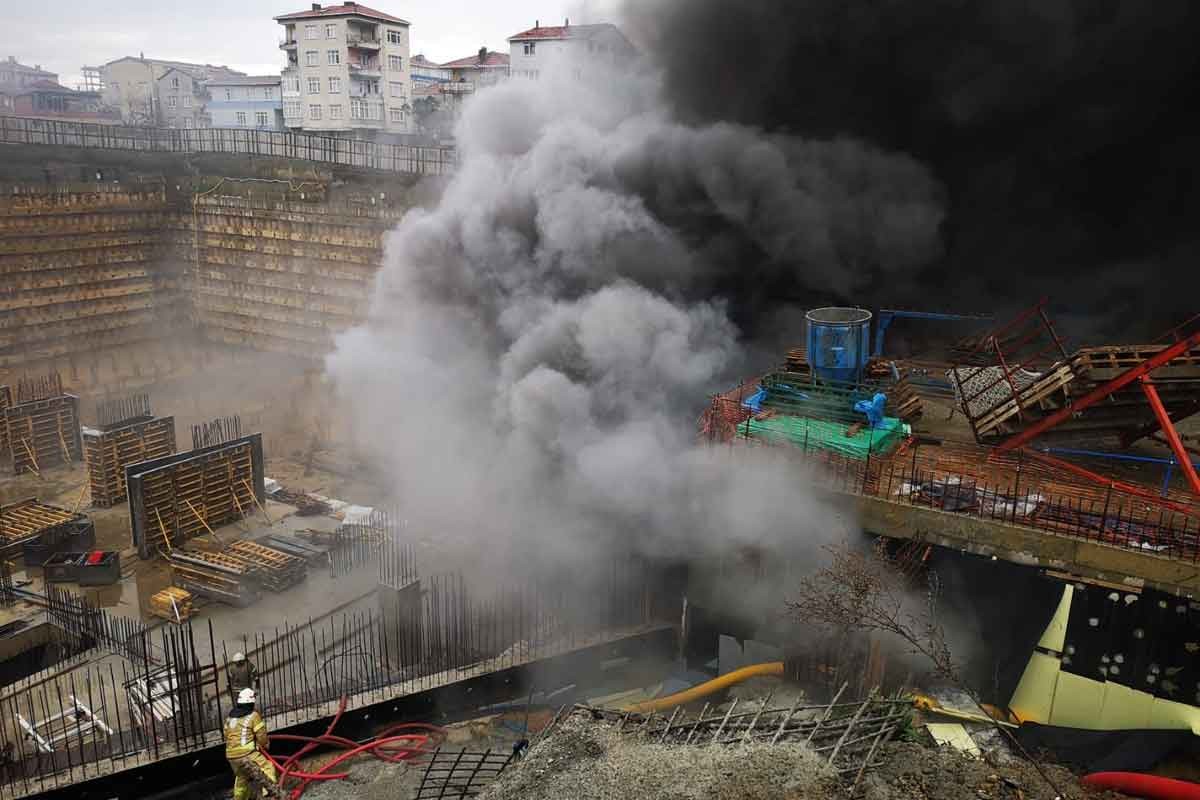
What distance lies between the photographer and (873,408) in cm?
1166

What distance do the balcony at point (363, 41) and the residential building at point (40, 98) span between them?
17007mm

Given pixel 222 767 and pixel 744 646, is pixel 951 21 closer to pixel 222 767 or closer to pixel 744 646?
pixel 744 646

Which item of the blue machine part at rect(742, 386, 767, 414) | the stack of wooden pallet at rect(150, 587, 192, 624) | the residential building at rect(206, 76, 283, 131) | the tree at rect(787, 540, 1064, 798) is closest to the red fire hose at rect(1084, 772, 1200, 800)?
the tree at rect(787, 540, 1064, 798)

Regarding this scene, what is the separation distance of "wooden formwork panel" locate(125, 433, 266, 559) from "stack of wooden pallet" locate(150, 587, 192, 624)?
1958 millimetres

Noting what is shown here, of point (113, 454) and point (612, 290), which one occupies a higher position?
point (612, 290)

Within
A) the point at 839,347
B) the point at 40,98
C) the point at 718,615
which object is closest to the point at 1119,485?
the point at 839,347

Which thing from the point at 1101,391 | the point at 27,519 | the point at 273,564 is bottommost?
the point at 273,564

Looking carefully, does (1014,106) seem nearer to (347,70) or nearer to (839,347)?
(839,347)

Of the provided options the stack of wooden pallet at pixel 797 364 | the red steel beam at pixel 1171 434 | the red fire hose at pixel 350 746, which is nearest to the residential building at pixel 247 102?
the stack of wooden pallet at pixel 797 364

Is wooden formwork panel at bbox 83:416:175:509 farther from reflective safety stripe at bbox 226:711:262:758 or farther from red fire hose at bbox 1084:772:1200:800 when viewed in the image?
red fire hose at bbox 1084:772:1200:800

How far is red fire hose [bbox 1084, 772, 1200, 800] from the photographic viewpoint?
303 inches

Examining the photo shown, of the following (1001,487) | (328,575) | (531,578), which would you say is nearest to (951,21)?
(1001,487)

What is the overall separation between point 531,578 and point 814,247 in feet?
23.3

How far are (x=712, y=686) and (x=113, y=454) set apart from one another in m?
12.9
